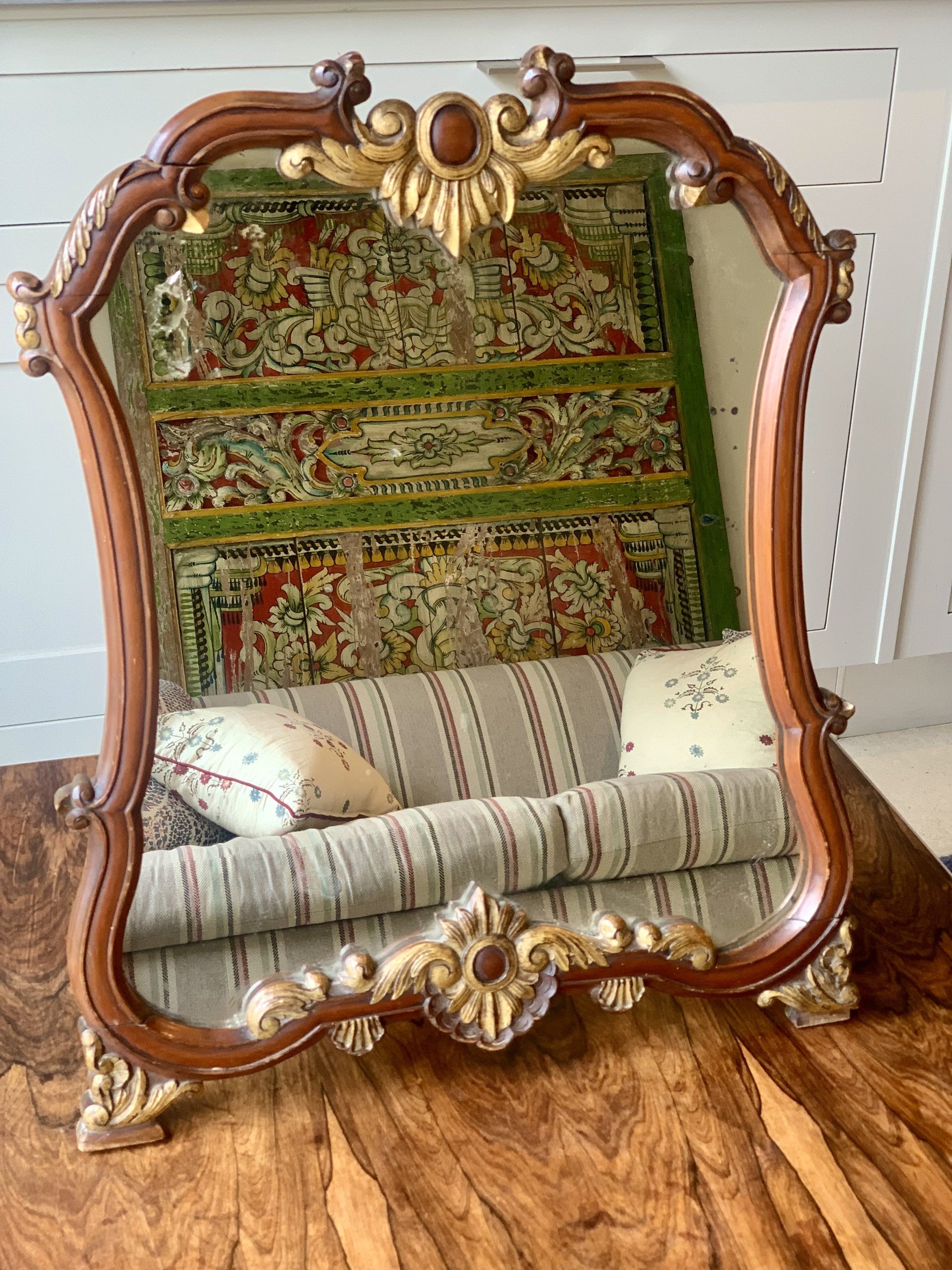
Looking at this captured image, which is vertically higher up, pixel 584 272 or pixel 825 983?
pixel 584 272

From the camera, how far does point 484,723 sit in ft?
2.82

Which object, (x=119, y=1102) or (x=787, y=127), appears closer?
(x=119, y=1102)

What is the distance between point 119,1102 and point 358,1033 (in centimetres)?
17

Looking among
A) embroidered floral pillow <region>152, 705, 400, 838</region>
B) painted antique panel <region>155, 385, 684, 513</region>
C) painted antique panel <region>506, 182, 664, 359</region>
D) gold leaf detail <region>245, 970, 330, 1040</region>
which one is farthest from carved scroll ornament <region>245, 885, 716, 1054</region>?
painted antique panel <region>506, 182, 664, 359</region>

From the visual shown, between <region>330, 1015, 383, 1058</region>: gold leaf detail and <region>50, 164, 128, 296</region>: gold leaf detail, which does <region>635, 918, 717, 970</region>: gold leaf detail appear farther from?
<region>50, 164, 128, 296</region>: gold leaf detail

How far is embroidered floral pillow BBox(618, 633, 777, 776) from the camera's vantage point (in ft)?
2.83

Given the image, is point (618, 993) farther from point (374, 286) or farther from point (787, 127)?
point (787, 127)

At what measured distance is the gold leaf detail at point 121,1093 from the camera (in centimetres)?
78

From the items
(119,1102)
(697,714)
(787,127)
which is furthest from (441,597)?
(787,127)

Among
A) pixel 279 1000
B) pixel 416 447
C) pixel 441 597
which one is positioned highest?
pixel 416 447

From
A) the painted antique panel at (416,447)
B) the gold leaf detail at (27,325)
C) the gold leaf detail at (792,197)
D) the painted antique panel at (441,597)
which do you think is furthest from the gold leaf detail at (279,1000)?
the gold leaf detail at (792,197)

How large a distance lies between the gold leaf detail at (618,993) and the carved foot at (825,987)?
113 millimetres

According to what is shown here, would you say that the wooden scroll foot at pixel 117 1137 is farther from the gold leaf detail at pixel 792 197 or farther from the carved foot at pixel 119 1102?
the gold leaf detail at pixel 792 197

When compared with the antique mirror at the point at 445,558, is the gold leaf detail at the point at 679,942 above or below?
below
